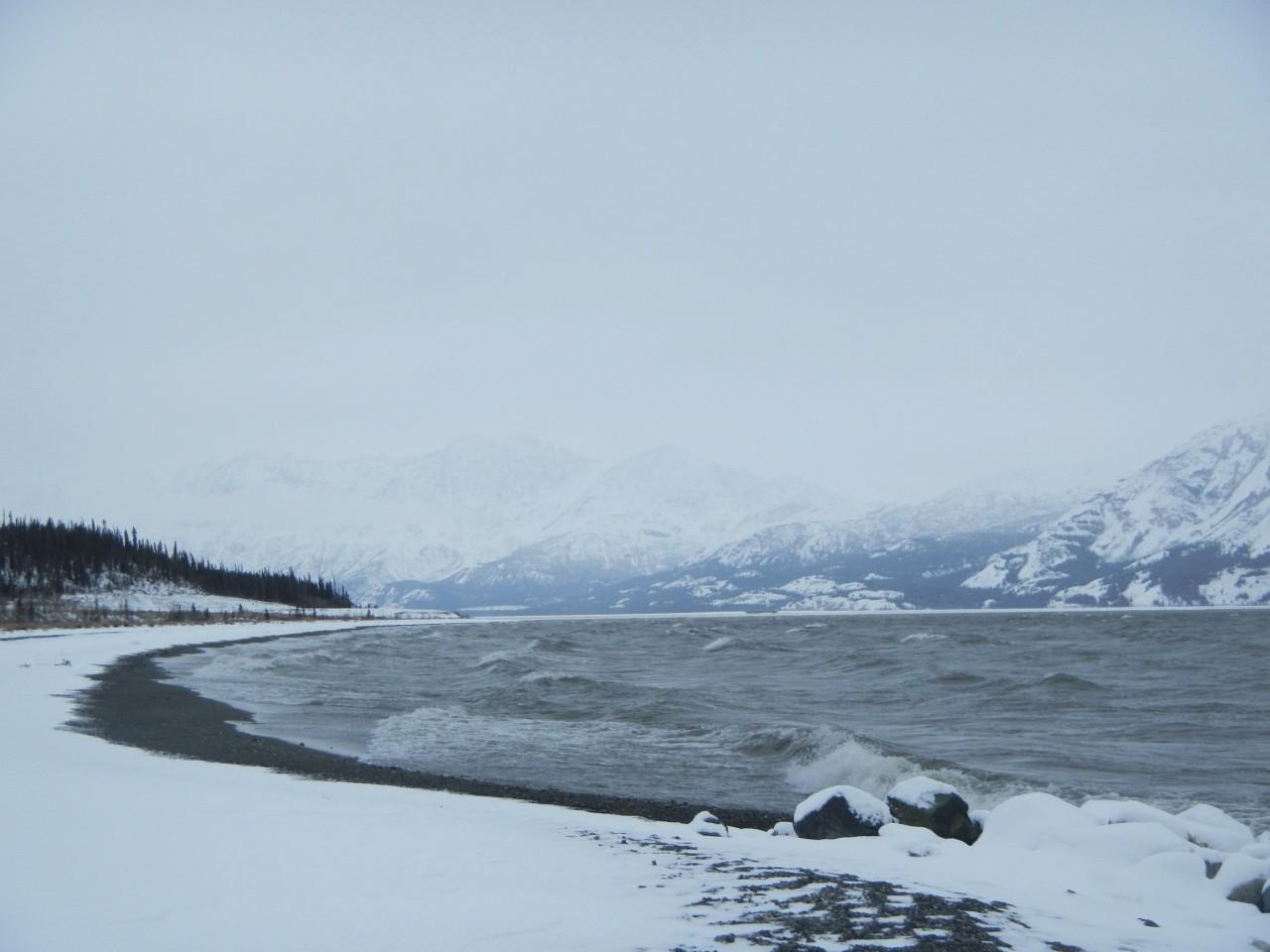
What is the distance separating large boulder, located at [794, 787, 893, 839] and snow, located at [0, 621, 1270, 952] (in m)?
0.20

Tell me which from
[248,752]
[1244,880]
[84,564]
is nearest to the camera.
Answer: [1244,880]

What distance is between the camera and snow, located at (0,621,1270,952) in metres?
7.63

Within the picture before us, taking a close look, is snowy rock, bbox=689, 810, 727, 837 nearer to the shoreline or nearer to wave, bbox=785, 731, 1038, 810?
the shoreline

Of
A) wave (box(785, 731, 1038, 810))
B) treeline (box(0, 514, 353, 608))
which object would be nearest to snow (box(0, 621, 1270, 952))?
wave (box(785, 731, 1038, 810))

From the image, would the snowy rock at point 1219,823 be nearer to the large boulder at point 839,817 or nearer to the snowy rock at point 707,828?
the large boulder at point 839,817

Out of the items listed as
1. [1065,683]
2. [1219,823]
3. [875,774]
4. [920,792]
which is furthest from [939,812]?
[1065,683]

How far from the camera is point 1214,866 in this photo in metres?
11.2

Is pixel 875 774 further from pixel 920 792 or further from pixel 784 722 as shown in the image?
pixel 784 722

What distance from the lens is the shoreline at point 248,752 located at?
1653 cm

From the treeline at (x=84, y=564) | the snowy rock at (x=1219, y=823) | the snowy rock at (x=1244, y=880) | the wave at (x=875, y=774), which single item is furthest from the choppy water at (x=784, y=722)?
the treeline at (x=84, y=564)

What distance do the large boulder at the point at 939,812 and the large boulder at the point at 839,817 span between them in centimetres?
47

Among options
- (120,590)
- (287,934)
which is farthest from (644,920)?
(120,590)

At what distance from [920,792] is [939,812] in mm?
407

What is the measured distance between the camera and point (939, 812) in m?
13.6
